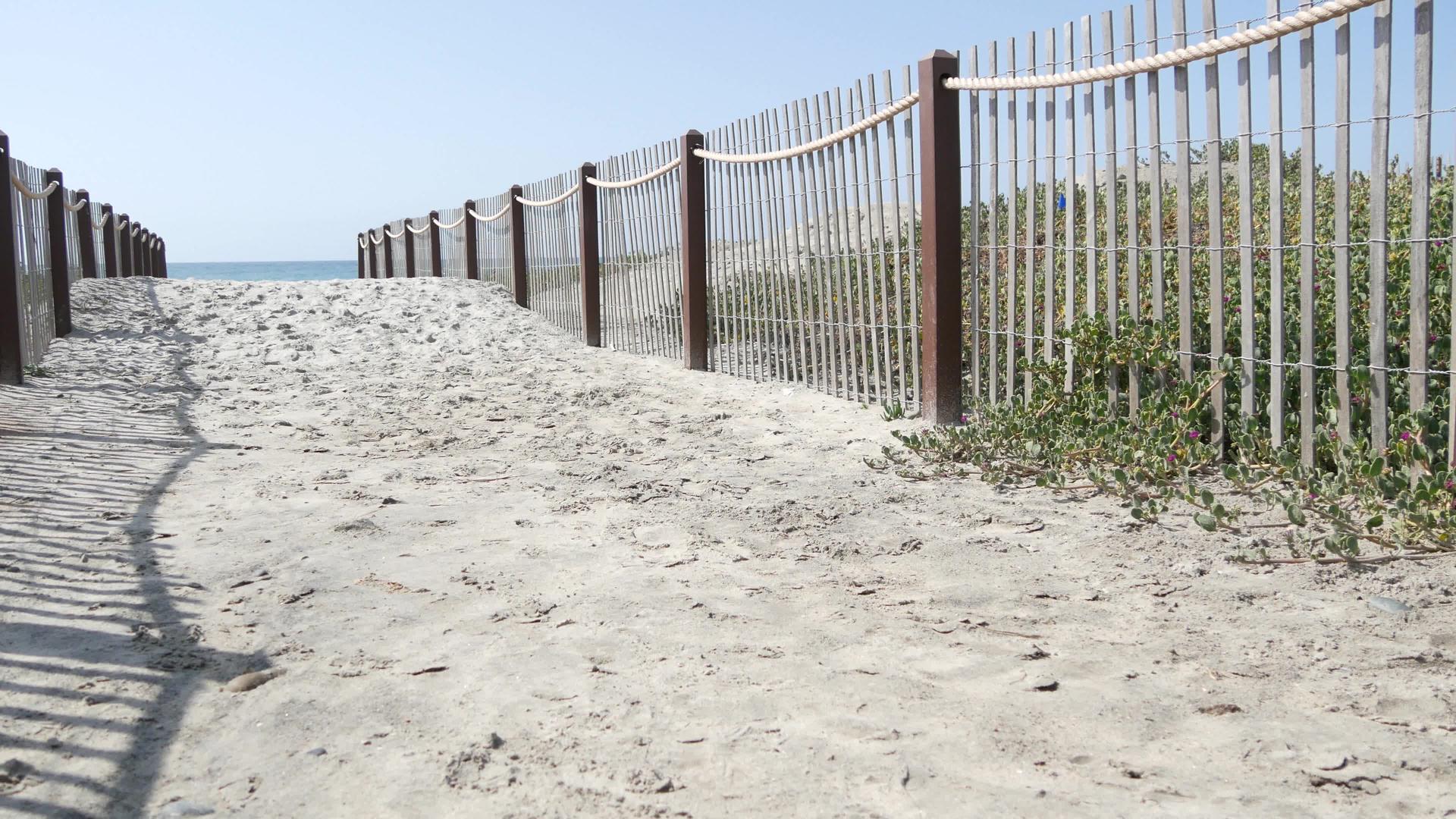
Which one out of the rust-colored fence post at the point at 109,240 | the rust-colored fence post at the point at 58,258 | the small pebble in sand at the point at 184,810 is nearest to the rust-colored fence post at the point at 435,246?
the rust-colored fence post at the point at 109,240

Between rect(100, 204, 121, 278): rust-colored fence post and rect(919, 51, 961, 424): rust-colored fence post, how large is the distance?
14.5 m

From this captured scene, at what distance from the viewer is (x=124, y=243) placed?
786 inches

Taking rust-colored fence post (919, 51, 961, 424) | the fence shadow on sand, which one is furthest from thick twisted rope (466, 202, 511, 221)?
rust-colored fence post (919, 51, 961, 424)

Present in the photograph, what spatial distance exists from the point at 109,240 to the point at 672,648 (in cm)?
1734

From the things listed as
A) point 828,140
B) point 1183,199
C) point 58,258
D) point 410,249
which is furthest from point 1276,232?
point 410,249

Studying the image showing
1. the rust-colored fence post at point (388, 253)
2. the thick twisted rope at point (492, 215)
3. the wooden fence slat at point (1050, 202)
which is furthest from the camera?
the rust-colored fence post at point (388, 253)

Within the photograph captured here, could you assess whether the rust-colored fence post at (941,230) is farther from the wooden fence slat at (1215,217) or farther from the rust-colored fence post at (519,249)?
the rust-colored fence post at (519,249)

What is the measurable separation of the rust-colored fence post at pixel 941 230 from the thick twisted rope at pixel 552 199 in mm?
5990

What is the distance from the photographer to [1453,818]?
2020mm

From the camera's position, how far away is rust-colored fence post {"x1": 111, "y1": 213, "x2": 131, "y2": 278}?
18.6 metres

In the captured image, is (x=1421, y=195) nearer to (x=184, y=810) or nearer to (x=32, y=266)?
(x=184, y=810)

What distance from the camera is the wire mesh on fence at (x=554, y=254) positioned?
39.0ft

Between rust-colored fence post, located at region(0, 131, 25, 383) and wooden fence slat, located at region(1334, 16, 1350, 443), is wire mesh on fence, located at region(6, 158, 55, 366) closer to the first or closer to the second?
rust-colored fence post, located at region(0, 131, 25, 383)

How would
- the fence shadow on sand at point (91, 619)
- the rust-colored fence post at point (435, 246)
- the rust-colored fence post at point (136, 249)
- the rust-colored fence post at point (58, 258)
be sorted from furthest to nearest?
the rust-colored fence post at point (136, 249)
the rust-colored fence post at point (435, 246)
the rust-colored fence post at point (58, 258)
the fence shadow on sand at point (91, 619)
